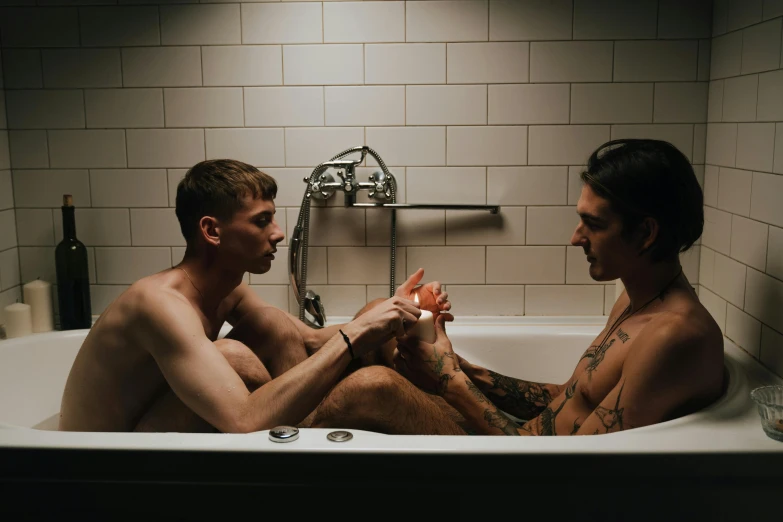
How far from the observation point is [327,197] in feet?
7.82

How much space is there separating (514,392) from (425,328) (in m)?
0.33

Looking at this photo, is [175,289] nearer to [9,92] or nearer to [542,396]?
[542,396]

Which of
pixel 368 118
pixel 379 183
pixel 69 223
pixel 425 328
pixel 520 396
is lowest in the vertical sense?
pixel 520 396

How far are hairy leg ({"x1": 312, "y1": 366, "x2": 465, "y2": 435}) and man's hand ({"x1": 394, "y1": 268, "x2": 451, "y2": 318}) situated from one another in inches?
9.7

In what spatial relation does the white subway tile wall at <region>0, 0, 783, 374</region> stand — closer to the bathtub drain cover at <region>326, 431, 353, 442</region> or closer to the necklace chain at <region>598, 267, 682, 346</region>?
the necklace chain at <region>598, 267, 682, 346</region>

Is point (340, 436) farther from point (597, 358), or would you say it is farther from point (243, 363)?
point (597, 358)

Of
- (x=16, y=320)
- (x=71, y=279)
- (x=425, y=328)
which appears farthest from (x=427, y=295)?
(x=16, y=320)

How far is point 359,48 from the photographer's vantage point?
7.72 ft

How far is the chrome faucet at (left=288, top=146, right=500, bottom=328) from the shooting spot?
2.32 m

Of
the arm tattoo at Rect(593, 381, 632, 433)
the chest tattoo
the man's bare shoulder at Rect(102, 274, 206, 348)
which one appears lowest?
the arm tattoo at Rect(593, 381, 632, 433)

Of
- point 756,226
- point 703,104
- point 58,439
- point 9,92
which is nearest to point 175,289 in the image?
point 58,439

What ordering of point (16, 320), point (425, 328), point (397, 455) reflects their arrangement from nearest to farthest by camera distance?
point (397, 455), point (425, 328), point (16, 320)

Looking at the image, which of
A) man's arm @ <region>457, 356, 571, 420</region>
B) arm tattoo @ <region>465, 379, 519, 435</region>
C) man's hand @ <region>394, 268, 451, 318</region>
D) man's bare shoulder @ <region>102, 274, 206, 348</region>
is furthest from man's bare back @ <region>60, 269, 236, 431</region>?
man's arm @ <region>457, 356, 571, 420</region>

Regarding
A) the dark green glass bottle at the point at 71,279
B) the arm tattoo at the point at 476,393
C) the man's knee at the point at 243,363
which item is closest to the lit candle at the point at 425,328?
the arm tattoo at the point at 476,393
